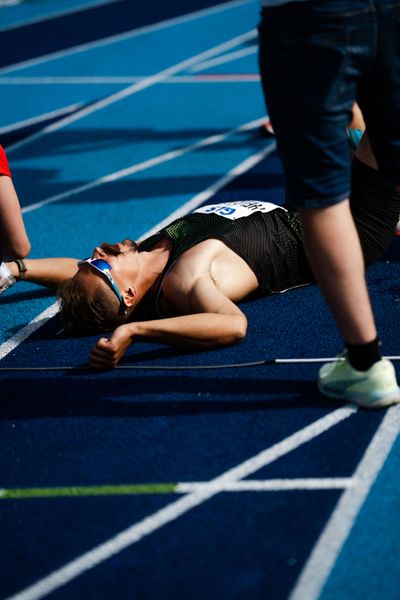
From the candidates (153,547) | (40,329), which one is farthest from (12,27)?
(153,547)

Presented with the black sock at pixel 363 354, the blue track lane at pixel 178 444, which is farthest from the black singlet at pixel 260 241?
the black sock at pixel 363 354

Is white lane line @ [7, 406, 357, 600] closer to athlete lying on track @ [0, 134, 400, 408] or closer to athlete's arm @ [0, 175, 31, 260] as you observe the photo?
athlete lying on track @ [0, 134, 400, 408]

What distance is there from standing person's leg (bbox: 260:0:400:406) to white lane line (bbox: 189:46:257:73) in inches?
329

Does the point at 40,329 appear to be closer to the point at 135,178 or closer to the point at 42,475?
the point at 42,475

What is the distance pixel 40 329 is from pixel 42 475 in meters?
1.50

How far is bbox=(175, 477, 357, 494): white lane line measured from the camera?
332 cm

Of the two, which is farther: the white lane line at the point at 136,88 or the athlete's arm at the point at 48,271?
the white lane line at the point at 136,88

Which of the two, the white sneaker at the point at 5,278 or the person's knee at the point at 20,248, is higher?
the person's knee at the point at 20,248

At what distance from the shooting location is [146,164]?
313 inches

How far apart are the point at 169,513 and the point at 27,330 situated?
2.00 meters

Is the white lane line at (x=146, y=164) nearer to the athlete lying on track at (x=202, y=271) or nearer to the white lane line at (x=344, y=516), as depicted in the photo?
the athlete lying on track at (x=202, y=271)

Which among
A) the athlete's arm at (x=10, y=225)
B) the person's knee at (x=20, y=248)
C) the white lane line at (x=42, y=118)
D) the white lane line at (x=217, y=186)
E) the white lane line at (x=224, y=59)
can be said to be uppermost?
the athlete's arm at (x=10, y=225)

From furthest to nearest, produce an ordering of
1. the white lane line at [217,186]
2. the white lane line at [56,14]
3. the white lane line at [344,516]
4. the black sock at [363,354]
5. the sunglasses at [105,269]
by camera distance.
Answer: the white lane line at [56,14], the white lane line at [217,186], the sunglasses at [105,269], the black sock at [363,354], the white lane line at [344,516]

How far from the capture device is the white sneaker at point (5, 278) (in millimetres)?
5238
